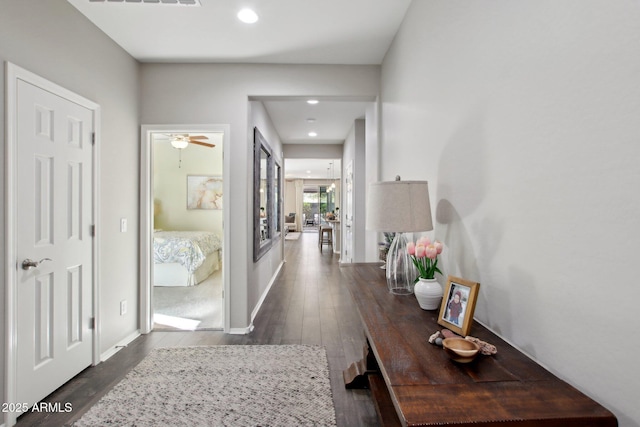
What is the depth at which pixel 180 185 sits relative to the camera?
673 centimetres

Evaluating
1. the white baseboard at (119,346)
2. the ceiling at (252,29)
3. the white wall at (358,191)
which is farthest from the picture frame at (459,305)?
the white wall at (358,191)

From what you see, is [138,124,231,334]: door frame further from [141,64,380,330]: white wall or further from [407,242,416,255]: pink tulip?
[407,242,416,255]: pink tulip

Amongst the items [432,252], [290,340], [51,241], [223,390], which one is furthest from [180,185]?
[432,252]

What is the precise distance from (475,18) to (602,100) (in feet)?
2.67

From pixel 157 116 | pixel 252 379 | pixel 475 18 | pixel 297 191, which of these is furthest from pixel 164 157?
pixel 297 191

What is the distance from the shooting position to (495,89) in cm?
121

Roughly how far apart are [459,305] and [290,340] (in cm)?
216

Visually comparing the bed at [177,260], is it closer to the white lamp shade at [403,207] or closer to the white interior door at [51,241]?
the white interior door at [51,241]

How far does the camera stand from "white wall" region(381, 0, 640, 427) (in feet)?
2.40

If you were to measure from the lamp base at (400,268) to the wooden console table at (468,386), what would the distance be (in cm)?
34

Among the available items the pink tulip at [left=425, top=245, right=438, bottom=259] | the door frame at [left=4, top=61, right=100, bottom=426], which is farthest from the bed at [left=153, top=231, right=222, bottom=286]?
the pink tulip at [left=425, top=245, right=438, bottom=259]

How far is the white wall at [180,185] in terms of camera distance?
6.70 m

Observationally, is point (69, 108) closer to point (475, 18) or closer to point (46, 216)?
point (46, 216)

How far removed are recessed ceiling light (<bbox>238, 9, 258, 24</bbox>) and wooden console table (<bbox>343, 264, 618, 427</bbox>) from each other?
7.57 ft
